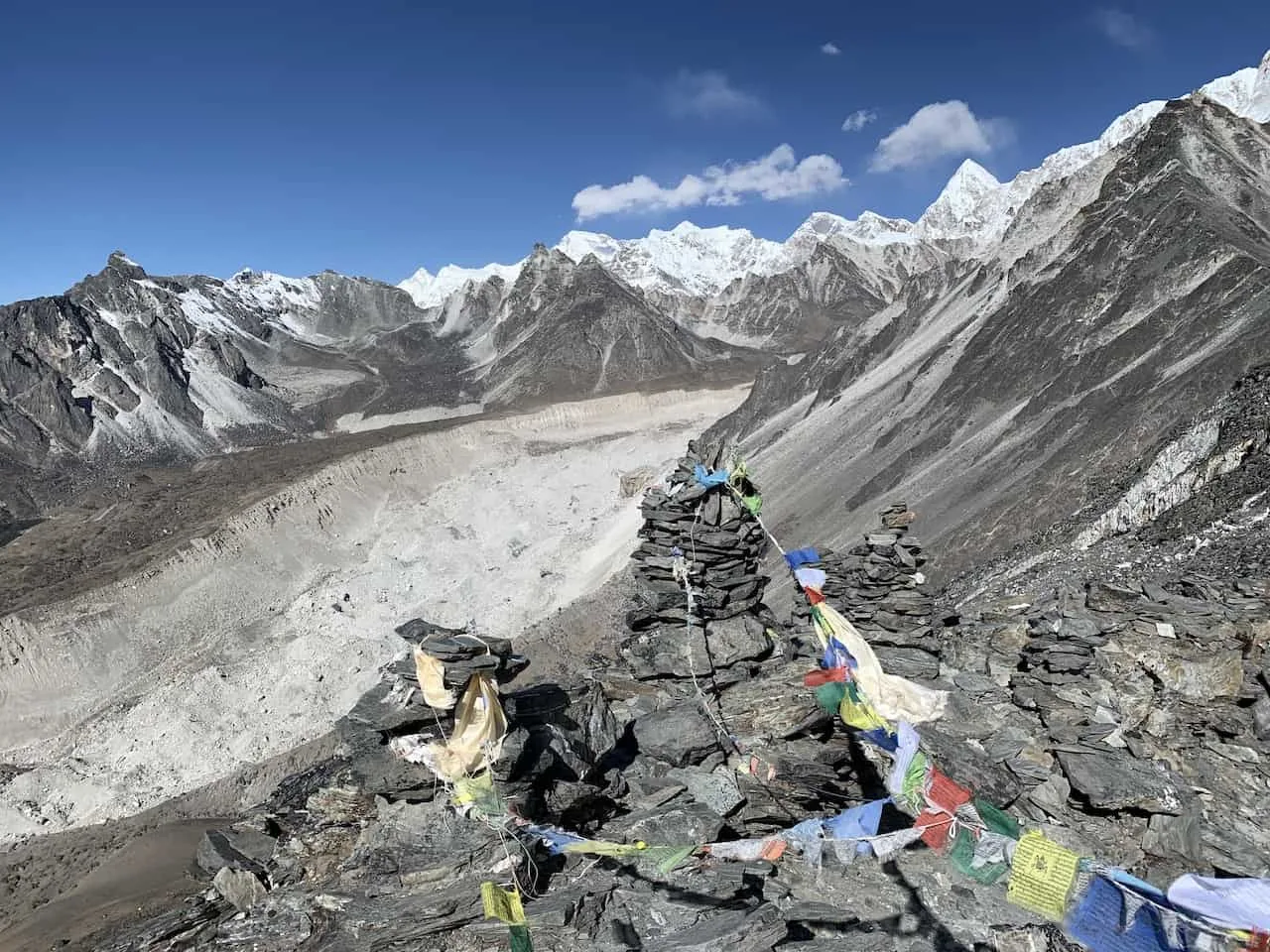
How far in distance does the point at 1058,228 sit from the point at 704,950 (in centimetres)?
5914

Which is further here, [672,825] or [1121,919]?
[672,825]

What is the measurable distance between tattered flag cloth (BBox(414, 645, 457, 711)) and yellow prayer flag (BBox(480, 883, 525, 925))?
1.99 m

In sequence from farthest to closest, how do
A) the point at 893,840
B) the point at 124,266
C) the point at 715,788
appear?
the point at 124,266
the point at 715,788
the point at 893,840

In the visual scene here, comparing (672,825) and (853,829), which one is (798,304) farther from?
(853,829)

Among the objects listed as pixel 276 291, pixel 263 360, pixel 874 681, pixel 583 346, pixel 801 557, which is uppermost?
pixel 276 291

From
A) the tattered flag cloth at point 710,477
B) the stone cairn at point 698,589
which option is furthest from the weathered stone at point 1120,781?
the tattered flag cloth at point 710,477

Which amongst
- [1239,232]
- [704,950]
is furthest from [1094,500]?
[1239,232]

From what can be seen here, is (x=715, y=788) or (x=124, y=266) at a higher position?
(x=124, y=266)

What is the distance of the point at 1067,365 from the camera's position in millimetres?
35844

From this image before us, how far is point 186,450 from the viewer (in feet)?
266

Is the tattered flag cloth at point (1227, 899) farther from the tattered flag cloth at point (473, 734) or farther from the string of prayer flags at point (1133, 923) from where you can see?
the tattered flag cloth at point (473, 734)

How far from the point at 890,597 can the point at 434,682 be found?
749 centimetres

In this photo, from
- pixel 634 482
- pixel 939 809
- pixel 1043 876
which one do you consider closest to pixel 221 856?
pixel 939 809

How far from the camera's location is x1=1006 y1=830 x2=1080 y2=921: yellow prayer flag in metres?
6.38
